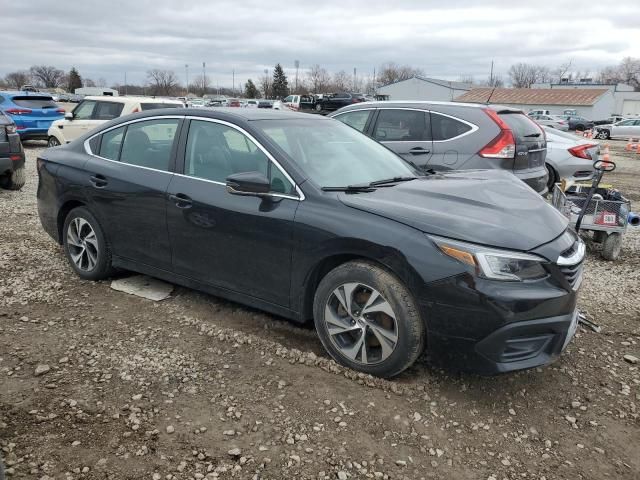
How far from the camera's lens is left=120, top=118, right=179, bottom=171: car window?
429 centimetres

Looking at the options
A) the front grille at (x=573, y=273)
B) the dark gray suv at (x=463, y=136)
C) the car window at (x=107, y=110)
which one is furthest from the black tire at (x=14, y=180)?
the front grille at (x=573, y=273)

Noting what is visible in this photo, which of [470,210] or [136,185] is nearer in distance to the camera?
[470,210]

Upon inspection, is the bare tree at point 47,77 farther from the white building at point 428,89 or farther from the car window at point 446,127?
the car window at point 446,127

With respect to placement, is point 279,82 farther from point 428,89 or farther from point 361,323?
point 361,323

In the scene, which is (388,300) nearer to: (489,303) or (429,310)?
(429,310)

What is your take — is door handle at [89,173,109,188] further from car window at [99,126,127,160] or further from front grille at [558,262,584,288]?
front grille at [558,262,584,288]

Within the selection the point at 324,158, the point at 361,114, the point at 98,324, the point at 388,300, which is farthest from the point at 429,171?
the point at 361,114

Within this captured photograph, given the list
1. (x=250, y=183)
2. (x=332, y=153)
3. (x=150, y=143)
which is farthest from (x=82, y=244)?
(x=332, y=153)

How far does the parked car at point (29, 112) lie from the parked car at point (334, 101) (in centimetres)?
2466

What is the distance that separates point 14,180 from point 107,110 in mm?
4277

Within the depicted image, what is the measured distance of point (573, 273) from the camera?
316cm

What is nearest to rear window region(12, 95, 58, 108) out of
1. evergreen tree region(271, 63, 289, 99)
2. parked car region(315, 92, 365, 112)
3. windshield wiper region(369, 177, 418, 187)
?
windshield wiper region(369, 177, 418, 187)

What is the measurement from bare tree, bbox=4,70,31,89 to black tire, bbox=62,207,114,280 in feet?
400

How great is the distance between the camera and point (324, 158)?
12.9ft
